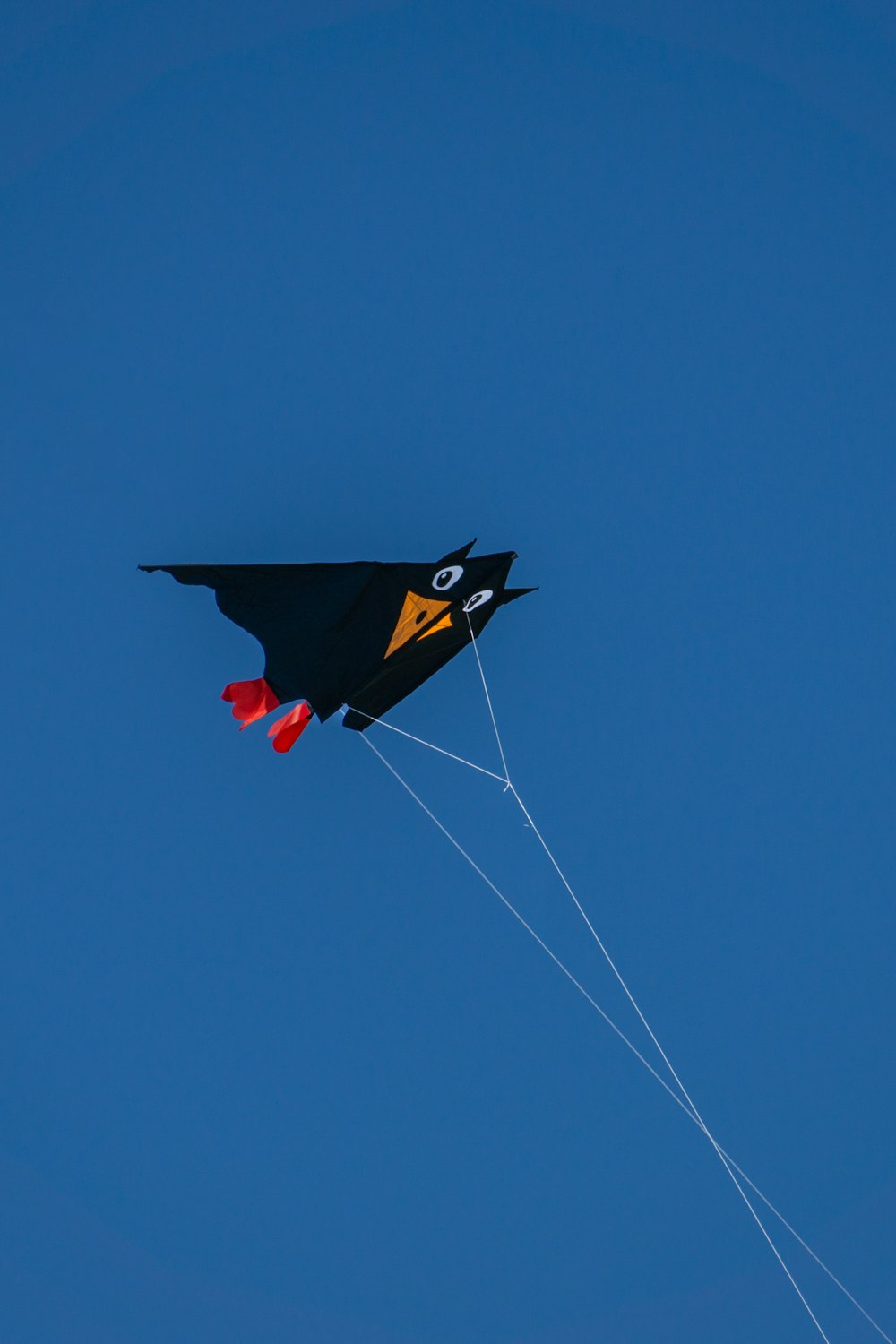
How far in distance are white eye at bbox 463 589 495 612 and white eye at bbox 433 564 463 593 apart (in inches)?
13.1

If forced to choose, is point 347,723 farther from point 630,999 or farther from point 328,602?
point 630,999

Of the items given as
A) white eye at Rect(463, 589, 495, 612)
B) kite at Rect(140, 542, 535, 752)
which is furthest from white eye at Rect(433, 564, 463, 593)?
white eye at Rect(463, 589, 495, 612)

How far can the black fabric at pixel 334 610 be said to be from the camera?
1427 centimetres

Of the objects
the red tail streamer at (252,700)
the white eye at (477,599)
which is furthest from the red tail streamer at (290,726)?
the white eye at (477,599)

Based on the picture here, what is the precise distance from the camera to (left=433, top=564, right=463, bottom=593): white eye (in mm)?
14320

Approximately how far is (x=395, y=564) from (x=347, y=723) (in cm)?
171

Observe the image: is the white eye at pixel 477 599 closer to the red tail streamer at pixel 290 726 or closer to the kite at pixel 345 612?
the kite at pixel 345 612

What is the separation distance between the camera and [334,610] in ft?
47.1

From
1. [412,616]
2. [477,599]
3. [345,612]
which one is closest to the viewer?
[345,612]

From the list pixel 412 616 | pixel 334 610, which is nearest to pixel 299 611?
pixel 334 610

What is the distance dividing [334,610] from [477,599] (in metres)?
1.28

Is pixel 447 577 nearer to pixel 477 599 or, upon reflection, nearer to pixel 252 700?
pixel 477 599

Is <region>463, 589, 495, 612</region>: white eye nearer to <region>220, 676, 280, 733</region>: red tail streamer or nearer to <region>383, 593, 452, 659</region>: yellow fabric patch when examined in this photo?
<region>383, 593, 452, 659</region>: yellow fabric patch

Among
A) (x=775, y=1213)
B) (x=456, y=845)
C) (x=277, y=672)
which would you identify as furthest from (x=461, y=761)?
(x=775, y=1213)
